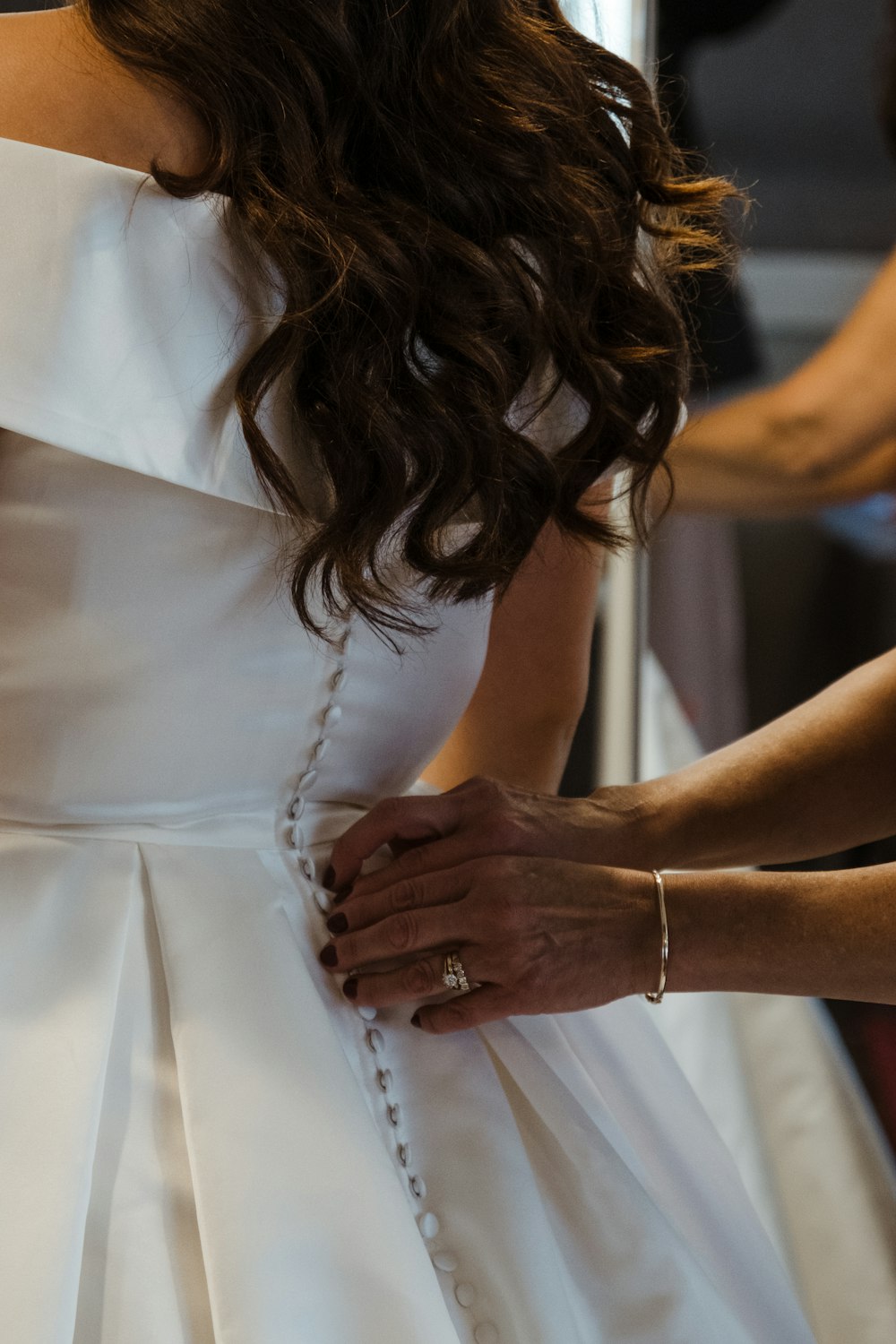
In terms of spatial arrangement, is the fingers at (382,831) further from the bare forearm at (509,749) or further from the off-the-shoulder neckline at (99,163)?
the off-the-shoulder neckline at (99,163)

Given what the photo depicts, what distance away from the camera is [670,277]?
771mm

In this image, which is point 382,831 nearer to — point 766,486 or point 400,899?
point 400,899

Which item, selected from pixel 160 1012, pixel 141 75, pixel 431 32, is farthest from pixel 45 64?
pixel 160 1012

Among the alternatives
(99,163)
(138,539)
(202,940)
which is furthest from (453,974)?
(99,163)

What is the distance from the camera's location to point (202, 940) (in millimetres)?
637

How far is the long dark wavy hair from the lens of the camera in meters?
0.57

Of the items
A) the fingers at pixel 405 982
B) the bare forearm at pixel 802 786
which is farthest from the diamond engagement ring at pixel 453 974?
the bare forearm at pixel 802 786

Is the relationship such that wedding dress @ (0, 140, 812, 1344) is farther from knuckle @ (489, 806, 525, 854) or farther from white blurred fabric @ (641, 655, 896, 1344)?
white blurred fabric @ (641, 655, 896, 1344)

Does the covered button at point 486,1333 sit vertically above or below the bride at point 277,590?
below

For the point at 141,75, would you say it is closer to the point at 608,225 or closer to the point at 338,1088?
the point at 608,225

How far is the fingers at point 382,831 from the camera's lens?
0.71 meters

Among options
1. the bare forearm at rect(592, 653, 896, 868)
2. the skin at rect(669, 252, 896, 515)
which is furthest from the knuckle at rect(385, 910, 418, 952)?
the skin at rect(669, 252, 896, 515)

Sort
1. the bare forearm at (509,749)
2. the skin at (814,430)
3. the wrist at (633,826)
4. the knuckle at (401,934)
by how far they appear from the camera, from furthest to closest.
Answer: the skin at (814,430) → the bare forearm at (509,749) → the wrist at (633,826) → the knuckle at (401,934)

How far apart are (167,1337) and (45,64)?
55 centimetres
